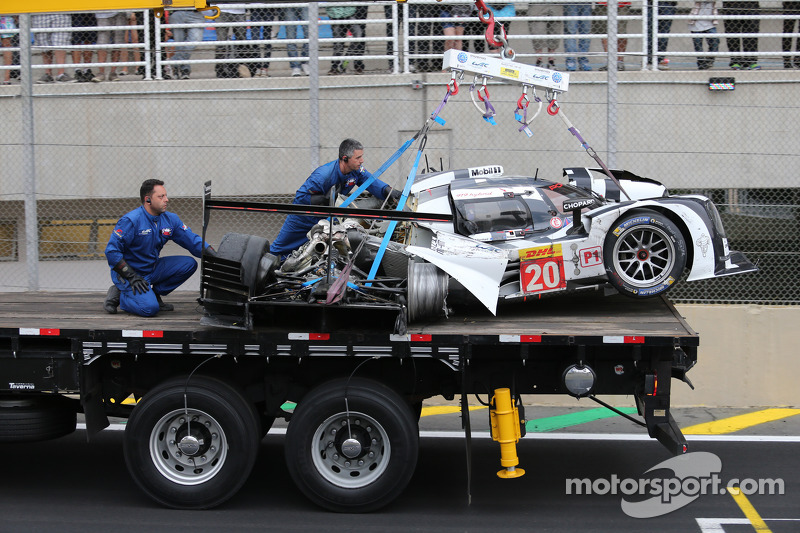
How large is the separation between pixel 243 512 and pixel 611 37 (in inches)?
227

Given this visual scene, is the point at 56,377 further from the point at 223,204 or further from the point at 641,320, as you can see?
the point at 641,320

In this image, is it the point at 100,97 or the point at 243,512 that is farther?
the point at 100,97

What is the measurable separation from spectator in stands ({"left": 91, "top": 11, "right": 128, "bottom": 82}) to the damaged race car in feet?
14.4

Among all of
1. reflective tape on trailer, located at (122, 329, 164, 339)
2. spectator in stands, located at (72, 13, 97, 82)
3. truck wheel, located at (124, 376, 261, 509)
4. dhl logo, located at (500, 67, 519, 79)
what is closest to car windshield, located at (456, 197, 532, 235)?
dhl logo, located at (500, 67, 519, 79)

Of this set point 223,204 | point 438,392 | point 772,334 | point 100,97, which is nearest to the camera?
point 223,204

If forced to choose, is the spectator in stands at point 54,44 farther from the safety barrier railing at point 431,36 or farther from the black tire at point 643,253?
the black tire at point 643,253

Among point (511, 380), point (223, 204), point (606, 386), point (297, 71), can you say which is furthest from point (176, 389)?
point (297, 71)

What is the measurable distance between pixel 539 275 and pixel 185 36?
18.9 feet

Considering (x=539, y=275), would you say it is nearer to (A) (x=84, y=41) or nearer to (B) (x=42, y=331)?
(B) (x=42, y=331)

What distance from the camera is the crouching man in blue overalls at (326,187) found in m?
7.46

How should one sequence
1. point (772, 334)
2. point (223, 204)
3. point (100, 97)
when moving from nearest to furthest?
point (223, 204), point (772, 334), point (100, 97)

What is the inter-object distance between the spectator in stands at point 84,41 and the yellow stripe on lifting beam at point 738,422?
293 inches

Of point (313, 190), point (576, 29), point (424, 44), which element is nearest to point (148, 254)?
point (313, 190)

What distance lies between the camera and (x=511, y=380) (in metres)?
6.20
